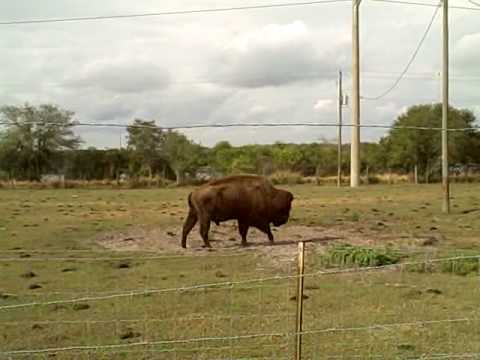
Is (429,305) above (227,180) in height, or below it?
below

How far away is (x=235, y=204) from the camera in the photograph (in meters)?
16.5

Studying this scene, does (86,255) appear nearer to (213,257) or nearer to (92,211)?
(213,257)

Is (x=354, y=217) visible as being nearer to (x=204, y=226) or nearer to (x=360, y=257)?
(x=204, y=226)

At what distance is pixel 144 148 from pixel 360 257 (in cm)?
4667

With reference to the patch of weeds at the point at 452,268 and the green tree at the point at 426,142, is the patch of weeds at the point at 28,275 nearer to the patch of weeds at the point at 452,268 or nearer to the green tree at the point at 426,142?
the patch of weeds at the point at 452,268

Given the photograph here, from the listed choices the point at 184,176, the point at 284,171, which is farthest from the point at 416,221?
the point at 184,176

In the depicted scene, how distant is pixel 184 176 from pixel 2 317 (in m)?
41.2

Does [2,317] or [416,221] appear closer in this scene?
[2,317]

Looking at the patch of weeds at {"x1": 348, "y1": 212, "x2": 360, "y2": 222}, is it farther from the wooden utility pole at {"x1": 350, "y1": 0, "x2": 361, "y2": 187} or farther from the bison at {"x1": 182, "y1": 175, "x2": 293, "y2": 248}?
the wooden utility pole at {"x1": 350, "y1": 0, "x2": 361, "y2": 187}

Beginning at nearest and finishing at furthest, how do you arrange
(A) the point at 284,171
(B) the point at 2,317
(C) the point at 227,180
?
(B) the point at 2,317 → (C) the point at 227,180 → (A) the point at 284,171

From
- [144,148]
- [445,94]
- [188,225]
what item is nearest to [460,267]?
[188,225]

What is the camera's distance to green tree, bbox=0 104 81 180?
6212cm

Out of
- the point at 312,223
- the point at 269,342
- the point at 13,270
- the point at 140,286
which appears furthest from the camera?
the point at 312,223

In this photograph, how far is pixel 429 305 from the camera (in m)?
9.65
